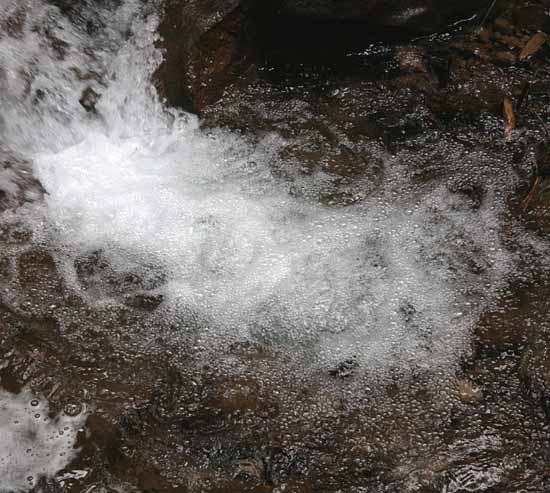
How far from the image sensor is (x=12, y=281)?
2490mm

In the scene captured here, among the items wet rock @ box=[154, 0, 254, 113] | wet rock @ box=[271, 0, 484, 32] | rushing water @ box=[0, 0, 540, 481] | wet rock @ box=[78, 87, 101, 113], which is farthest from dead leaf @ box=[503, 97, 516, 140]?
wet rock @ box=[78, 87, 101, 113]

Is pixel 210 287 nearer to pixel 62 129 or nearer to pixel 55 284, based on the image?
pixel 55 284

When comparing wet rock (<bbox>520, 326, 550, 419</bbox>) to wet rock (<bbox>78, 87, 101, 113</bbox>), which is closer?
wet rock (<bbox>520, 326, 550, 419</bbox>)

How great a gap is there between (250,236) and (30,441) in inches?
47.3

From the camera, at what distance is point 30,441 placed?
6.76ft

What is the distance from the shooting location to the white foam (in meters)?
2.35

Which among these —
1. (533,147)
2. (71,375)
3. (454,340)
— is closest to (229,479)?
(71,375)

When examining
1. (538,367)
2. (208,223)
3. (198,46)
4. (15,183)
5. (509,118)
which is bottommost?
(538,367)

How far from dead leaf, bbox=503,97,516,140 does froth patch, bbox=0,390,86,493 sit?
2317mm

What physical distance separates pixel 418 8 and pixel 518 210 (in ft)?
4.22

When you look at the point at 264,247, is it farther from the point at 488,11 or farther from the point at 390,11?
the point at 488,11

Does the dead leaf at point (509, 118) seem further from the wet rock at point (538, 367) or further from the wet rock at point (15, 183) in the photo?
the wet rock at point (15, 183)

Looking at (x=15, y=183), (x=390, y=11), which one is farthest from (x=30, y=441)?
(x=390, y=11)

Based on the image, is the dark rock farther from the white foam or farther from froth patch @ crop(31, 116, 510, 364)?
froth patch @ crop(31, 116, 510, 364)
